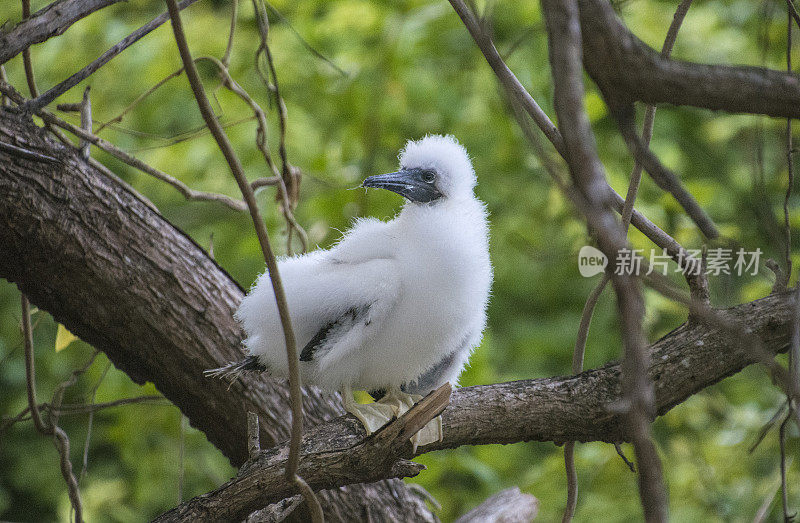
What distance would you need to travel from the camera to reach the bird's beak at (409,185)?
150cm

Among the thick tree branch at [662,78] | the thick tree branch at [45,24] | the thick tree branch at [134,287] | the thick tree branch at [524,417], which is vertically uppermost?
the thick tree branch at [45,24]

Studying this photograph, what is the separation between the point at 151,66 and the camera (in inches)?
132

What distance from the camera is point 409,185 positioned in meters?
1.52

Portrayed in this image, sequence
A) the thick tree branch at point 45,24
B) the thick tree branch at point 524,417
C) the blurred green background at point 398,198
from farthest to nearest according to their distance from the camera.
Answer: the blurred green background at point 398,198 → the thick tree branch at point 45,24 → the thick tree branch at point 524,417

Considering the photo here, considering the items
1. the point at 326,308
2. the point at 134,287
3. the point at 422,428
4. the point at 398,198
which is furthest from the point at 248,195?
the point at 398,198

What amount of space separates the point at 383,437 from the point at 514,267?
7.41ft

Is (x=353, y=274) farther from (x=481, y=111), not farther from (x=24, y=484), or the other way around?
(x=24, y=484)

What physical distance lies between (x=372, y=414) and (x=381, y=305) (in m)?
0.22

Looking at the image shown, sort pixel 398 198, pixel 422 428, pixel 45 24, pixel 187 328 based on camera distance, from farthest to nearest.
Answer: pixel 398 198 < pixel 187 328 < pixel 45 24 < pixel 422 428

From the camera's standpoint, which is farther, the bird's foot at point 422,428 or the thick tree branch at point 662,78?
the bird's foot at point 422,428

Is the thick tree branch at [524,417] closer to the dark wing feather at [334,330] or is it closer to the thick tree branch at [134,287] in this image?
the dark wing feather at [334,330]

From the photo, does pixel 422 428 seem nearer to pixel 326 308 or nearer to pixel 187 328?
pixel 326 308

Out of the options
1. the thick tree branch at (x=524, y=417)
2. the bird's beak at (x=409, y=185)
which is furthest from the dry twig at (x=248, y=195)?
the bird's beak at (x=409, y=185)

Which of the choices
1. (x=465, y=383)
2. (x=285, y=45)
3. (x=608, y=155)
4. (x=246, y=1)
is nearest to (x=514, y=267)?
(x=608, y=155)
